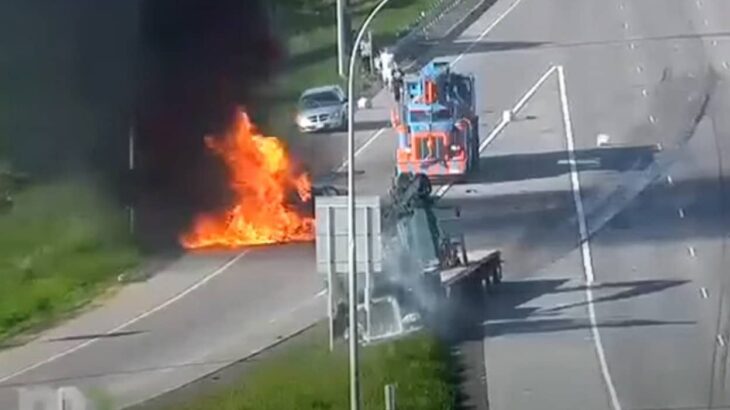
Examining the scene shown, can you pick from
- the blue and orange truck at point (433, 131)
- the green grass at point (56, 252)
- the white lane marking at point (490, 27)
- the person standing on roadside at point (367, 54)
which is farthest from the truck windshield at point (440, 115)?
the green grass at point (56, 252)

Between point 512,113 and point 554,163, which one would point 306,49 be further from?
point 554,163

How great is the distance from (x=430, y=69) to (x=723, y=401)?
9050mm

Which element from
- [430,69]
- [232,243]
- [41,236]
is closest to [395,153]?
[430,69]

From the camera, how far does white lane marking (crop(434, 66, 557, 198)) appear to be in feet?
92.4

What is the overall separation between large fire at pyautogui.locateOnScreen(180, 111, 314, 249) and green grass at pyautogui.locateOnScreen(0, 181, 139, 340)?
98 cm

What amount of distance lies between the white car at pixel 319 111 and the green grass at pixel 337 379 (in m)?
7.01

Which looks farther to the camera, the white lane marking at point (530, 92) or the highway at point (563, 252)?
the white lane marking at point (530, 92)

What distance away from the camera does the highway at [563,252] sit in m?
22.2

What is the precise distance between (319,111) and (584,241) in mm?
4490

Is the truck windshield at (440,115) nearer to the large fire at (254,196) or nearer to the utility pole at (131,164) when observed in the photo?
the large fire at (254,196)

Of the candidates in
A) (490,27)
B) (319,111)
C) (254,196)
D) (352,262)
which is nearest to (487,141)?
(319,111)

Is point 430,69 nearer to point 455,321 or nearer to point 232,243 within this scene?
point 232,243

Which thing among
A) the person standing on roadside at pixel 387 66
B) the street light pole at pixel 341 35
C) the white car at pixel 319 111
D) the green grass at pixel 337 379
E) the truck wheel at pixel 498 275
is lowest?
the green grass at pixel 337 379

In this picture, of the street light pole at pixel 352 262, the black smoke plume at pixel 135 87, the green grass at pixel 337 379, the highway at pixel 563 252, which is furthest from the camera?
the black smoke plume at pixel 135 87
